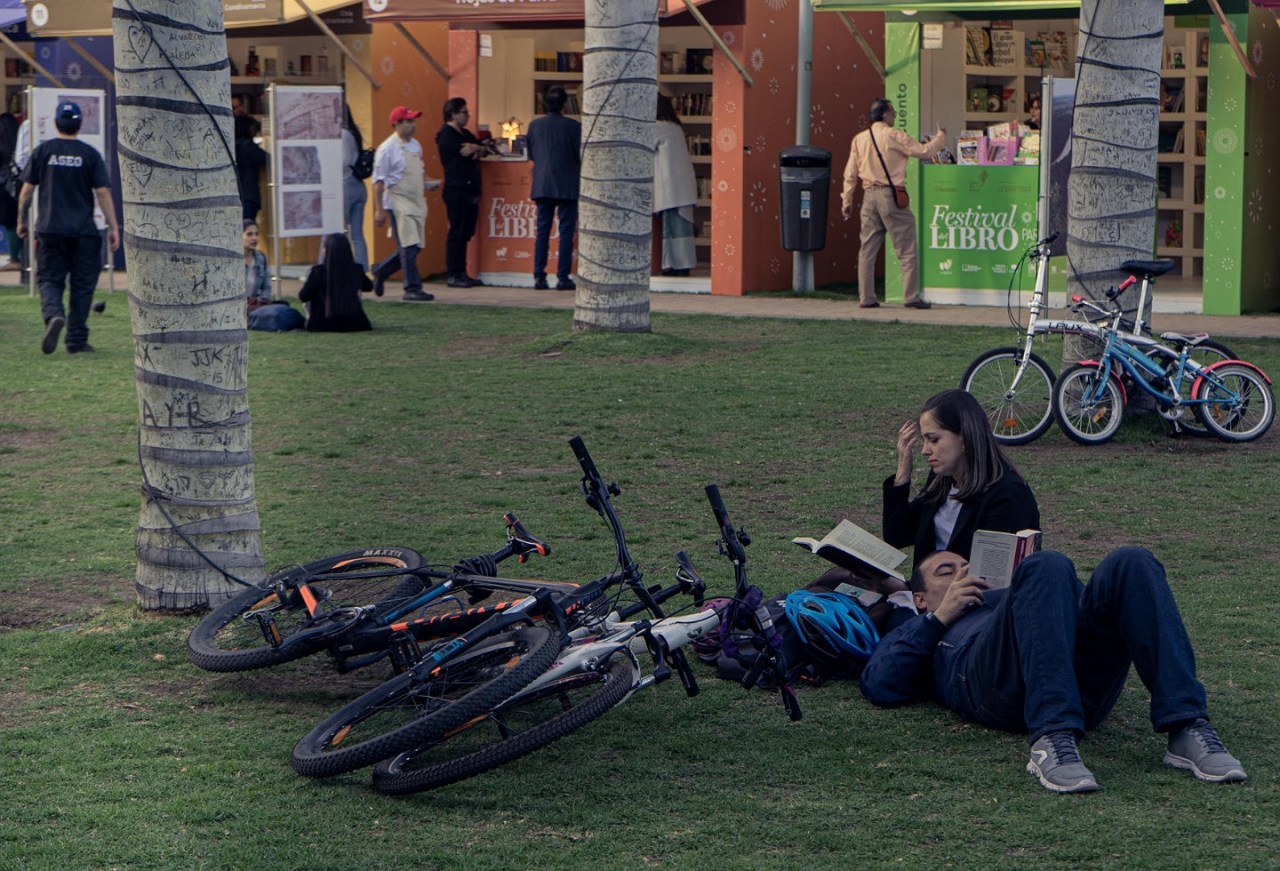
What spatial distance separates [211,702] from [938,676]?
222 centimetres

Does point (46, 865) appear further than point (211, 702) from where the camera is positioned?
No

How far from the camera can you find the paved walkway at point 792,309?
46.0ft

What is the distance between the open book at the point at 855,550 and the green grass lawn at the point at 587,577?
1.39ft

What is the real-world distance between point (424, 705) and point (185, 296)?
2.02 m

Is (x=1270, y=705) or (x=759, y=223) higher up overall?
(x=759, y=223)

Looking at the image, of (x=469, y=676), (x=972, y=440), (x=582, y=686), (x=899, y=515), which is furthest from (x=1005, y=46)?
(x=469, y=676)

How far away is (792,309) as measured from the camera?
15.6 meters

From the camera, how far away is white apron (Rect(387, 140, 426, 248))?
54.3 ft

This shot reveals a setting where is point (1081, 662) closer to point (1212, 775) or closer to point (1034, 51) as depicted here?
point (1212, 775)

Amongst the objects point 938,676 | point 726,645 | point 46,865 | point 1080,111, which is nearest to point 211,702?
point 46,865

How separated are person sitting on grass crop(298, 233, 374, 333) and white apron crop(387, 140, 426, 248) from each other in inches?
94.7

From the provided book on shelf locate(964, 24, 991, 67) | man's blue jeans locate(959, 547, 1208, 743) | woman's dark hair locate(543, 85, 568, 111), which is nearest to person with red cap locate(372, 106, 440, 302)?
woman's dark hair locate(543, 85, 568, 111)

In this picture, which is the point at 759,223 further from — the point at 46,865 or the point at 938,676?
the point at 46,865

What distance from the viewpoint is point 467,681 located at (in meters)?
4.43
